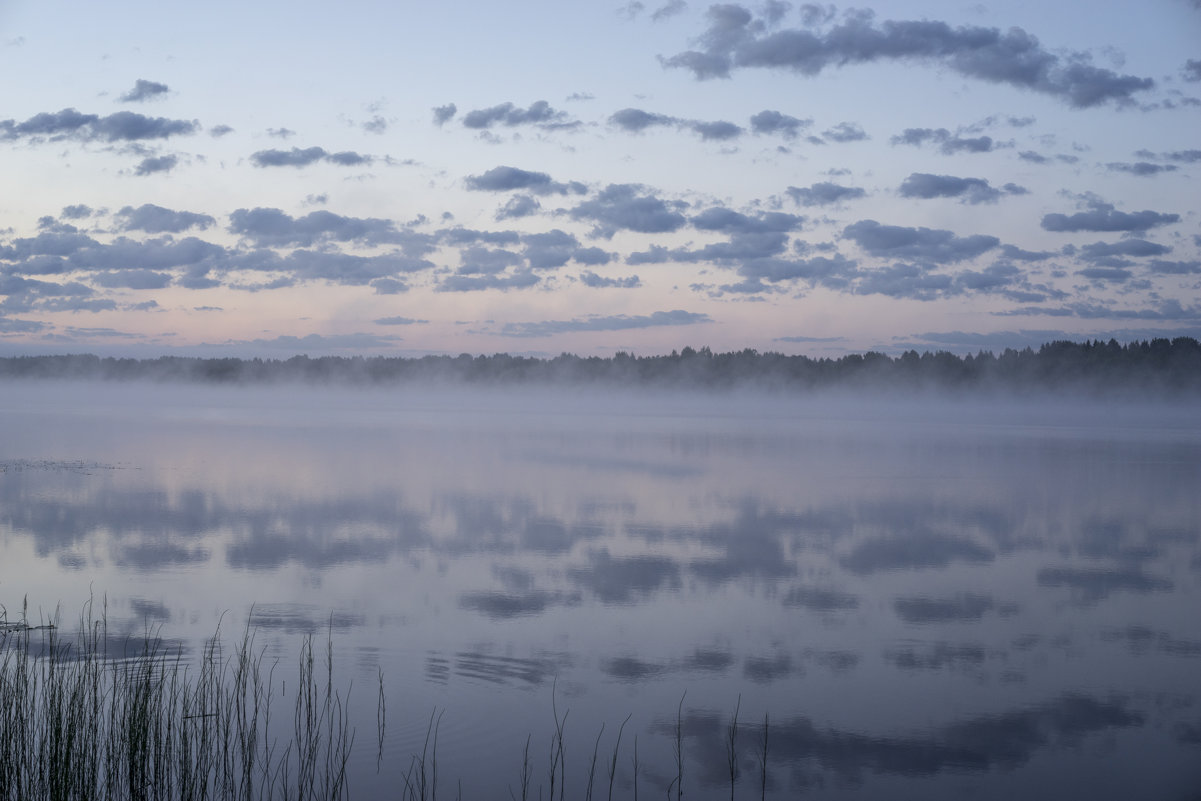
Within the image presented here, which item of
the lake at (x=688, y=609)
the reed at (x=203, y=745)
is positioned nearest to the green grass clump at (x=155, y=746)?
the reed at (x=203, y=745)

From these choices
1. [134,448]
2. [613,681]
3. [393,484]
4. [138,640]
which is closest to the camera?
[613,681]

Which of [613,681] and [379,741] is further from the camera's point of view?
[613,681]

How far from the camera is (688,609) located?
12.1 m

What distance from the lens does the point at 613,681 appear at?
9.25 m

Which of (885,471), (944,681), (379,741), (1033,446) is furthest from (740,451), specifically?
(379,741)

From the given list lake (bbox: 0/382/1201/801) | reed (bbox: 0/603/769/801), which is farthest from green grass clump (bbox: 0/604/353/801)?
lake (bbox: 0/382/1201/801)

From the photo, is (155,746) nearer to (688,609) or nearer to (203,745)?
(203,745)

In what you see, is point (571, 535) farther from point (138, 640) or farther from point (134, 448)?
point (134, 448)

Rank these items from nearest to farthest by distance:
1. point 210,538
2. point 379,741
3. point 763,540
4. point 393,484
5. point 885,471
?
point 379,741, point 210,538, point 763,540, point 393,484, point 885,471

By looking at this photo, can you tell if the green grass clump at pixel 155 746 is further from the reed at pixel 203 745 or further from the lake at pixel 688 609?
the lake at pixel 688 609

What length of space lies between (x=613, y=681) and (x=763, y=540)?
28.8 feet

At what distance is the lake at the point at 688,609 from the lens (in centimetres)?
769

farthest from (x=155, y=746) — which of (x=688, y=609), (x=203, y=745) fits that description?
(x=688, y=609)

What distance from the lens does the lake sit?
7688 millimetres
